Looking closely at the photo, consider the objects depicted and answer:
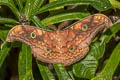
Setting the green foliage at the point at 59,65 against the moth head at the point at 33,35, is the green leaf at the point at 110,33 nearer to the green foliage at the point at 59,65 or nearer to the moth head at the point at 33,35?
the green foliage at the point at 59,65

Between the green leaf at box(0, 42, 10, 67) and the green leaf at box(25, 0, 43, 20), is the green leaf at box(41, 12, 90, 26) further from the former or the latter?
the green leaf at box(0, 42, 10, 67)

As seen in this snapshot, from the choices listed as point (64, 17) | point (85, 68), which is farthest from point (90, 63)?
point (64, 17)

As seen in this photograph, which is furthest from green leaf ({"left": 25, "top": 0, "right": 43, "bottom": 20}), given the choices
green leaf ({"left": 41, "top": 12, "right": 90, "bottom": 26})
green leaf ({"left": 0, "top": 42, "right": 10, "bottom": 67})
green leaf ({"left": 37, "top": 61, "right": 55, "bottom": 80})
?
green leaf ({"left": 37, "top": 61, "right": 55, "bottom": 80})

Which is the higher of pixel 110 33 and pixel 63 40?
pixel 63 40

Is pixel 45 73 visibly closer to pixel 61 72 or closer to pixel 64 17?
pixel 61 72

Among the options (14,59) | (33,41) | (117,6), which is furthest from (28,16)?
(14,59)

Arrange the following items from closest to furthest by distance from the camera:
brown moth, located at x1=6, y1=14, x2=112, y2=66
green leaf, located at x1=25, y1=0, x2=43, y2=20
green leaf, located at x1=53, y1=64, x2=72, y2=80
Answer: brown moth, located at x1=6, y1=14, x2=112, y2=66 < green leaf, located at x1=53, y1=64, x2=72, y2=80 < green leaf, located at x1=25, y1=0, x2=43, y2=20
